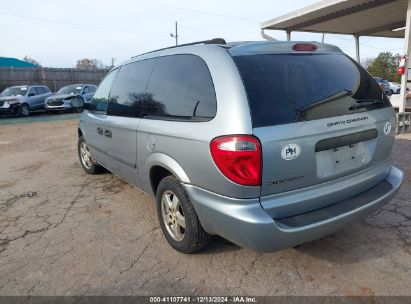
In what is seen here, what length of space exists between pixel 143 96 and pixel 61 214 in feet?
6.11

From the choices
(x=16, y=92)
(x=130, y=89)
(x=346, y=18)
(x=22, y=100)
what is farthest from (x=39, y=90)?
(x=130, y=89)

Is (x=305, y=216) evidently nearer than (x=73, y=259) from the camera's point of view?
Yes

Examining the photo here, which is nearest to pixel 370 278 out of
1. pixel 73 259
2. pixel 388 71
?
pixel 73 259

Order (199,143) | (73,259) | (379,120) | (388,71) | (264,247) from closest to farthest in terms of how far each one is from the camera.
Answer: (264,247) < (199,143) < (379,120) < (73,259) < (388,71)

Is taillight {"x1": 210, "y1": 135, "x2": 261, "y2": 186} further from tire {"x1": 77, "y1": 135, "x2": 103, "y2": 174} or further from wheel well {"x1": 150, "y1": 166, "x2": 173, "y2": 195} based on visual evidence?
tire {"x1": 77, "y1": 135, "x2": 103, "y2": 174}

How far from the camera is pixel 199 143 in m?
2.47

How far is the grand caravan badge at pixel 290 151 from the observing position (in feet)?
7.45

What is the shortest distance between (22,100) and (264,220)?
17694 mm

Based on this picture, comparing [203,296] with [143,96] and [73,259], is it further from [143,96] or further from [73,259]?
[143,96]

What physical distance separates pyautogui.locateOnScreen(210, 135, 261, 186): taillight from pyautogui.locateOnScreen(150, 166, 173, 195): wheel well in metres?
0.97

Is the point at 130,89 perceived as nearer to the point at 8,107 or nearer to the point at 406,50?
the point at 406,50

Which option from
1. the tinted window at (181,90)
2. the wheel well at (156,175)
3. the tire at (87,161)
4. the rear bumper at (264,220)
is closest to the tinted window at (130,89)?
the tinted window at (181,90)

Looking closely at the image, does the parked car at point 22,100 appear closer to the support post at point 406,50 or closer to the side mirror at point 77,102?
the side mirror at point 77,102

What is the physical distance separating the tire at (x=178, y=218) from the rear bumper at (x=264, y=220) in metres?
0.14
